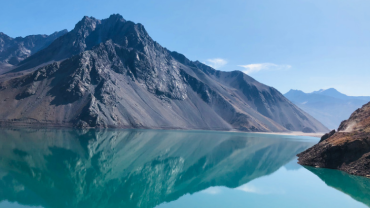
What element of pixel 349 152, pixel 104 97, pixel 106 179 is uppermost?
pixel 104 97

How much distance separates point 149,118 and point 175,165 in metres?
114

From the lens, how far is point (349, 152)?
131ft

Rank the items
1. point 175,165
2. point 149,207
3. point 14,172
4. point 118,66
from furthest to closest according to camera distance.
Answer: point 118,66 → point 175,165 → point 14,172 → point 149,207

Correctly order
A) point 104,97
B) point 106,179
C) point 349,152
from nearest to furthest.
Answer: point 106,179, point 349,152, point 104,97

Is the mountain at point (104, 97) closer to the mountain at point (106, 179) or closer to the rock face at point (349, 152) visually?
the mountain at point (106, 179)

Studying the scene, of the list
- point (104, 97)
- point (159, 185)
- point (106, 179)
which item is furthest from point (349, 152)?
point (104, 97)

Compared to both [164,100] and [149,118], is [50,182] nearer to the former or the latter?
[149,118]

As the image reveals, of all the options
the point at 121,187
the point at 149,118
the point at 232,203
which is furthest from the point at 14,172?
the point at 149,118

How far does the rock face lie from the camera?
37328mm

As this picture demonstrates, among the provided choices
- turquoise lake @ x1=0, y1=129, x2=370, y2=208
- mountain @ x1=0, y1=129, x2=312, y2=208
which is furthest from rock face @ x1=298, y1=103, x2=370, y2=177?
mountain @ x1=0, y1=129, x2=312, y2=208

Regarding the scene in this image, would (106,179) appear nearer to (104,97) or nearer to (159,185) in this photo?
(159,185)

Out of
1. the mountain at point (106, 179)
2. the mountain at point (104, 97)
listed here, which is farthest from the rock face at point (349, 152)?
the mountain at point (104, 97)

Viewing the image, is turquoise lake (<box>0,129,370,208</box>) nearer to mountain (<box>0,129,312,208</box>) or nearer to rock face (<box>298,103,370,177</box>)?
mountain (<box>0,129,312,208</box>)

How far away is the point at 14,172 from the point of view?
25922mm
